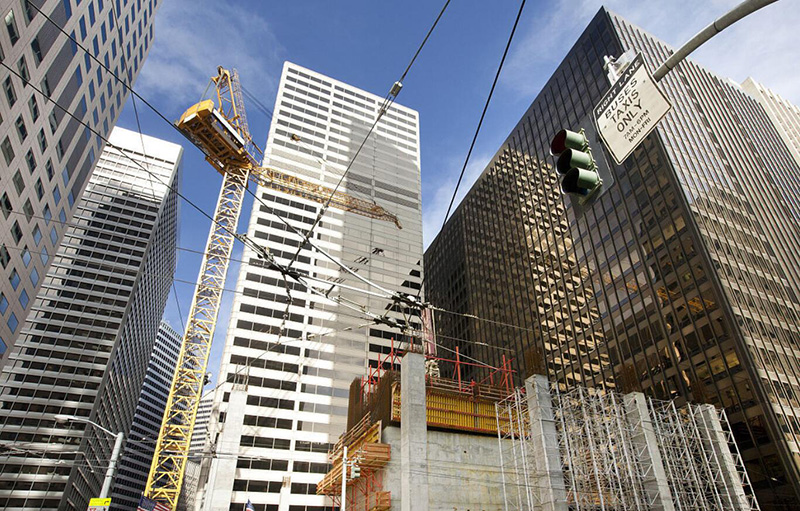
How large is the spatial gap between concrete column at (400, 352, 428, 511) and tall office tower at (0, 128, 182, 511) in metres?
56.9

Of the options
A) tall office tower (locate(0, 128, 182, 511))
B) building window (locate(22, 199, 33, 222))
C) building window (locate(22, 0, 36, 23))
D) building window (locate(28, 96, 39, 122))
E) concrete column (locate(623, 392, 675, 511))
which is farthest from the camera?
tall office tower (locate(0, 128, 182, 511))

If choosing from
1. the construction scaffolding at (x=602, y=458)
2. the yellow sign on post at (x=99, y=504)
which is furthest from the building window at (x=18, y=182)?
the construction scaffolding at (x=602, y=458)

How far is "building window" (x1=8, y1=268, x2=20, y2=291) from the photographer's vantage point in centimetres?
3794

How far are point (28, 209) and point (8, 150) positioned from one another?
19.7ft

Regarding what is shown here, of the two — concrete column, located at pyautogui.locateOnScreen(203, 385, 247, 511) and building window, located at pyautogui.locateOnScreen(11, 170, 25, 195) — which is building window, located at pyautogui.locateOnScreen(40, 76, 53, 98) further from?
concrete column, located at pyautogui.locateOnScreen(203, 385, 247, 511)

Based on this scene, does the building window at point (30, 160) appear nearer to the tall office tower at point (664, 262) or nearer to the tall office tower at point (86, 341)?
the tall office tower at point (86, 341)

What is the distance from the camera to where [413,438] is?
2300 centimetres

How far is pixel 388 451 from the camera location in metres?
25.5

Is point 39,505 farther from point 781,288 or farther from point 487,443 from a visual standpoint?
point 781,288

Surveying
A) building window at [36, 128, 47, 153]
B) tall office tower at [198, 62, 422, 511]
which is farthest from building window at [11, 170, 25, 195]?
tall office tower at [198, 62, 422, 511]

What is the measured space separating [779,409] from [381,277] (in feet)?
170

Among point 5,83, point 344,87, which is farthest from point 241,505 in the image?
point 344,87

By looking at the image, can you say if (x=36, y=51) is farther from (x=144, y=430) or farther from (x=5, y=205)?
(x=144, y=430)

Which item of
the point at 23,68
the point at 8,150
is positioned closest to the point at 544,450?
the point at 8,150
